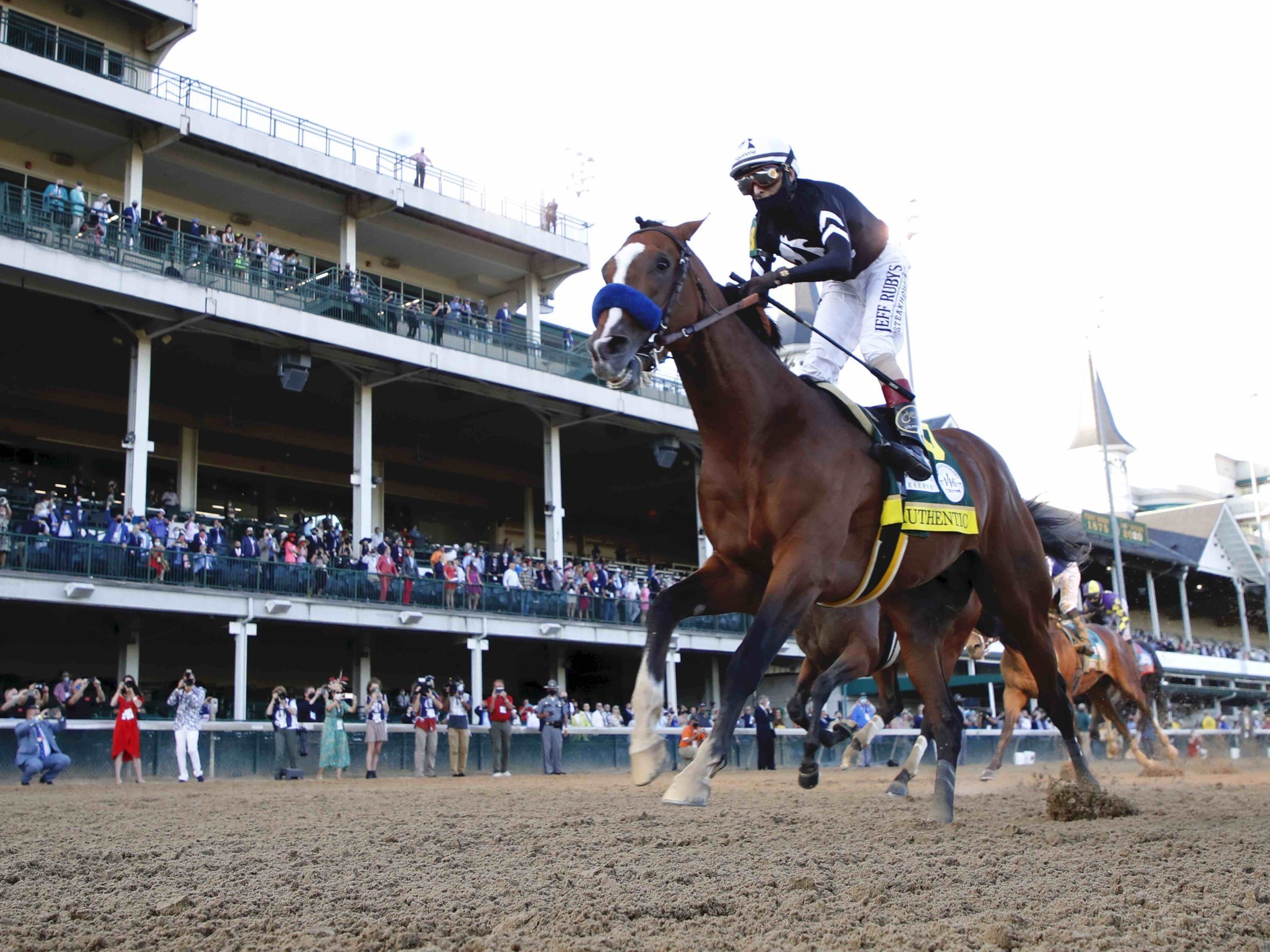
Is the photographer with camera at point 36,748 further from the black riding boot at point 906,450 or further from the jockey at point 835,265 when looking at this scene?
the black riding boot at point 906,450

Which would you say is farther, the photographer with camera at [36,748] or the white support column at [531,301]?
the white support column at [531,301]

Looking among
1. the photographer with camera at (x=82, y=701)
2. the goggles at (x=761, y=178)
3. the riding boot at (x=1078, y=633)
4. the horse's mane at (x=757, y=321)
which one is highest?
the goggles at (x=761, y=178)

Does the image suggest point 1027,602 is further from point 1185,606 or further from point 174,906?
point 1185,606

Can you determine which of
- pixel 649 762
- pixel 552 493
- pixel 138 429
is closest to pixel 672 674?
pixel 552 493

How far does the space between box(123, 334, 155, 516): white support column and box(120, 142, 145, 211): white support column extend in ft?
11.2

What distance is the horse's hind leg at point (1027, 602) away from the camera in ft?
26.7

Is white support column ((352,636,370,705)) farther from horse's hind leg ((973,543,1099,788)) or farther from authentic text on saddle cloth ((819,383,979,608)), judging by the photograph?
authentic text on saddle cloth ((819,383,979,608))

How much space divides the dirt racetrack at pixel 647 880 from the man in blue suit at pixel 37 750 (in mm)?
10002

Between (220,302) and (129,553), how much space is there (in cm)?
594

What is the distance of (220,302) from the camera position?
85.7 ft

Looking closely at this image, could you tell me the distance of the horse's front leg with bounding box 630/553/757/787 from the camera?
569 centimetres

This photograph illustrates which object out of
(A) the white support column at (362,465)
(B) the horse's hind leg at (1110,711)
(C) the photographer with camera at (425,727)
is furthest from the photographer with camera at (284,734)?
(B) the horse's hind leg at (1110,711)

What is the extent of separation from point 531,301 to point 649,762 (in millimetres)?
31318

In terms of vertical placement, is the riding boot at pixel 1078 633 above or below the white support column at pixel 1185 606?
below
